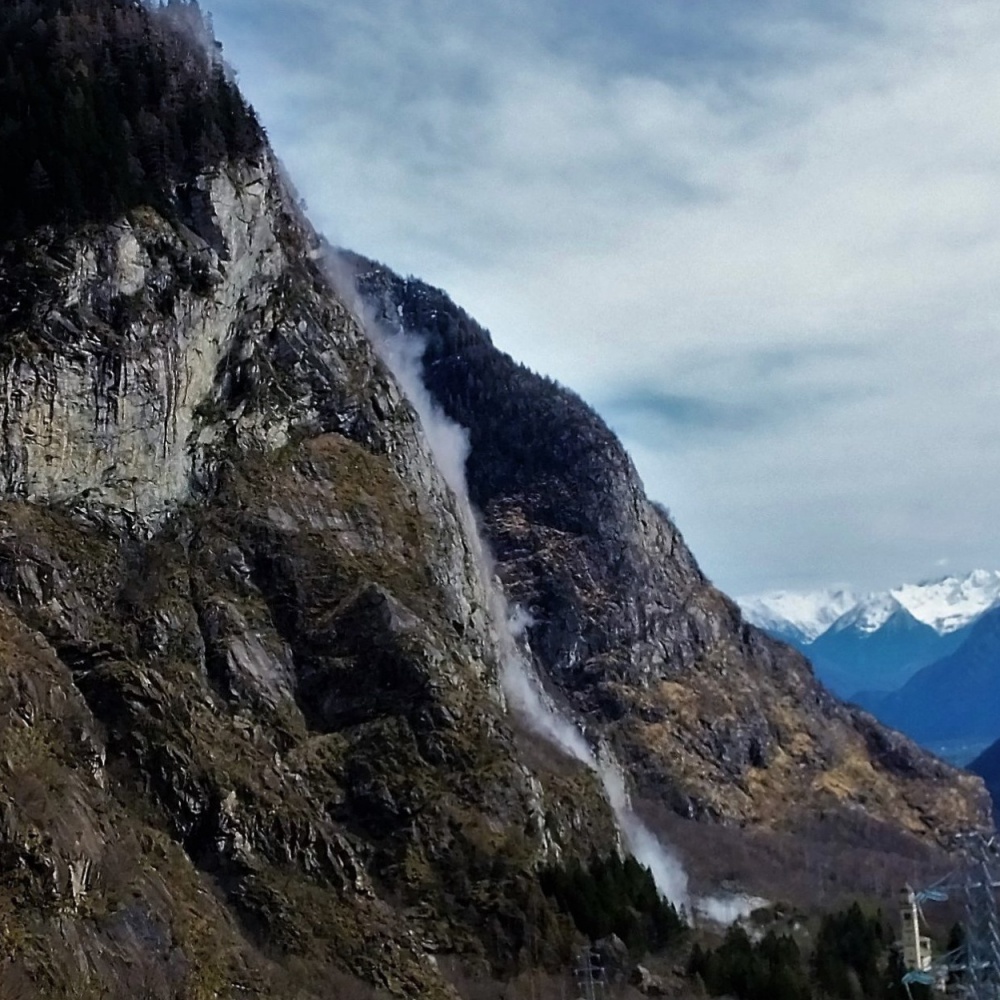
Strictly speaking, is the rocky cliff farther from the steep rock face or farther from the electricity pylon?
the electricity pylon

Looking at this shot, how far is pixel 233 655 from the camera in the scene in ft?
389

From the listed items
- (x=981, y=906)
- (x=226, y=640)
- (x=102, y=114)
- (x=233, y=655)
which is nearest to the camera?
(x=981, y=906)

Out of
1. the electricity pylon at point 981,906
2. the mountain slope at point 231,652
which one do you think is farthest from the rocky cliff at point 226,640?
the electricity pylon at point 981,906

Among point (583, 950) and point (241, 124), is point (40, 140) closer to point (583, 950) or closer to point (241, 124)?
point (241, 124)

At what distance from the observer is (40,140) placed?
438 ft

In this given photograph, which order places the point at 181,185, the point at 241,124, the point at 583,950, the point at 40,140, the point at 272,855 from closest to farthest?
the point at 272,855, the point at 583,950, the point at 40,140, the point at 181,185, the point at 241,124

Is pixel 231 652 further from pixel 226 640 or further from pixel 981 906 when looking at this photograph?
pixel 981 906

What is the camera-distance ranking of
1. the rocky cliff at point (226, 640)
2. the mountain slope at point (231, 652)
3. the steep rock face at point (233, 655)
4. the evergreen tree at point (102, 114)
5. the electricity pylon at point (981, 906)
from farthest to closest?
the evergreen tree at point (102, 114) → the rocky cliff at point (226, 640) → the steep rock face at point (233, 655) → the mountain slope at point (231, 652) → the electricity pylon at point (981, 906)

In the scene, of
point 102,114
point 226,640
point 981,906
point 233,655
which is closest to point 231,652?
point 233,655

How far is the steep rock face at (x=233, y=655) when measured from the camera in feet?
298

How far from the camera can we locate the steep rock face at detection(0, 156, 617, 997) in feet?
298

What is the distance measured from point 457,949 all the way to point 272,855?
52.9 feet

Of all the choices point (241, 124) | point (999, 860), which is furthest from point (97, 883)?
point (241, 124)

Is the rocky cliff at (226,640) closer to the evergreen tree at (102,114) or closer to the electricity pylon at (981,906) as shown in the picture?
the evergreen tree at (102,114)
